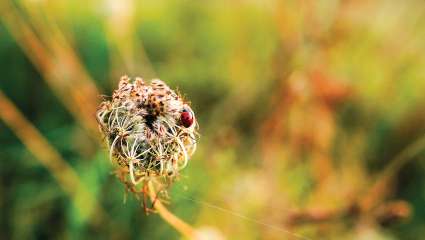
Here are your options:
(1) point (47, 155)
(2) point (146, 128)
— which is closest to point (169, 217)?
(2) point (146, 128)

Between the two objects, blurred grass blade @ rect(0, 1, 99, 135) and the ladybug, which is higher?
blurred grass blade @ rect(0, 1, 99, 135)

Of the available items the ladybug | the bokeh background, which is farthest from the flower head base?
the bokeh background

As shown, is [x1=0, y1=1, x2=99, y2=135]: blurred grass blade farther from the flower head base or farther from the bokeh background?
the flower head base

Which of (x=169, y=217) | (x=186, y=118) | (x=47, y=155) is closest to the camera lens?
(x=186, y=118)

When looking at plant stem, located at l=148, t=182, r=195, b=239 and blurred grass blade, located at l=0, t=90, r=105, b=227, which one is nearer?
plant stem, located at l=148, t=182, r=195, b=239

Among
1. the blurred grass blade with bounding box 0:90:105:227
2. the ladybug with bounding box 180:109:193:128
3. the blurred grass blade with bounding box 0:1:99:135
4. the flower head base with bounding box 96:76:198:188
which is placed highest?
the blurred grass blade with bounding box 0:1:99:135

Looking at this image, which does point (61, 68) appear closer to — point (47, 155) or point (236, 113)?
point (47, 155)

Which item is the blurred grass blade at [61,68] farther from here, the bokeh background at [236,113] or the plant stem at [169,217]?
the plant stem at [169,217]

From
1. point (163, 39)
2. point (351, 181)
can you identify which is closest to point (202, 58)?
point (163, 39)
